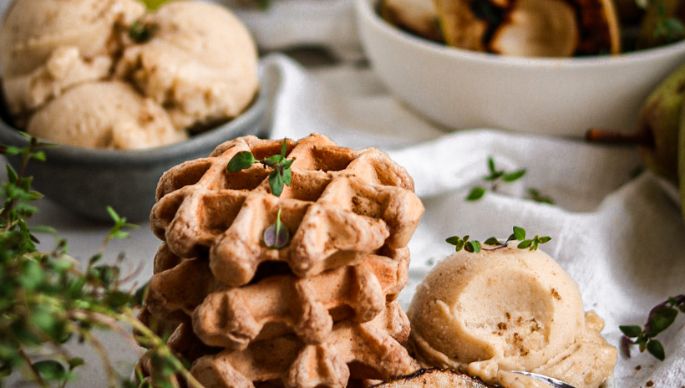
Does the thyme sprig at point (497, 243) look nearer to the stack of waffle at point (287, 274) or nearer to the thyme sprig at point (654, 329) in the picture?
the stack of waffle at point (287, 274)

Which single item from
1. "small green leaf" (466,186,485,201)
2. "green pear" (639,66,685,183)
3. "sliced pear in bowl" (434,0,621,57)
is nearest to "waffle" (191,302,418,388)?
"small green leaf" (466,186,485,201)

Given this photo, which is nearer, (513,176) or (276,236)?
(276,236)

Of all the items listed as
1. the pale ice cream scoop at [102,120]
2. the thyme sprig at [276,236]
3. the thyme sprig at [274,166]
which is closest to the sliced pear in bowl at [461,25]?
A: the pale ice cream scoop at [102,120]

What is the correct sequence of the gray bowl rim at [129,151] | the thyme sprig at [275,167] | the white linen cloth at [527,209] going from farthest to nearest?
the gray bowl rim at [129,151], the white linen cloth at [527,209], the thyme sprig at [275,167]

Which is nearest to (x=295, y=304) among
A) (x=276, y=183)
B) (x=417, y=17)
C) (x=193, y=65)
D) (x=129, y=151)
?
(x=276, y=183)

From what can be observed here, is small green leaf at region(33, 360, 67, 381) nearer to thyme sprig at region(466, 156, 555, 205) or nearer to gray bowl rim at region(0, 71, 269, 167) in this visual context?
gray bowl rim at region(0, 71, 269, 167)

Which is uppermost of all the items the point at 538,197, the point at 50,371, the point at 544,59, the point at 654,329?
the point at 50,371

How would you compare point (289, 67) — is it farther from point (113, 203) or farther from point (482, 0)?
point (113, 203)

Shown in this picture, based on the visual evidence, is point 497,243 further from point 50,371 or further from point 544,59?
point 544,59
